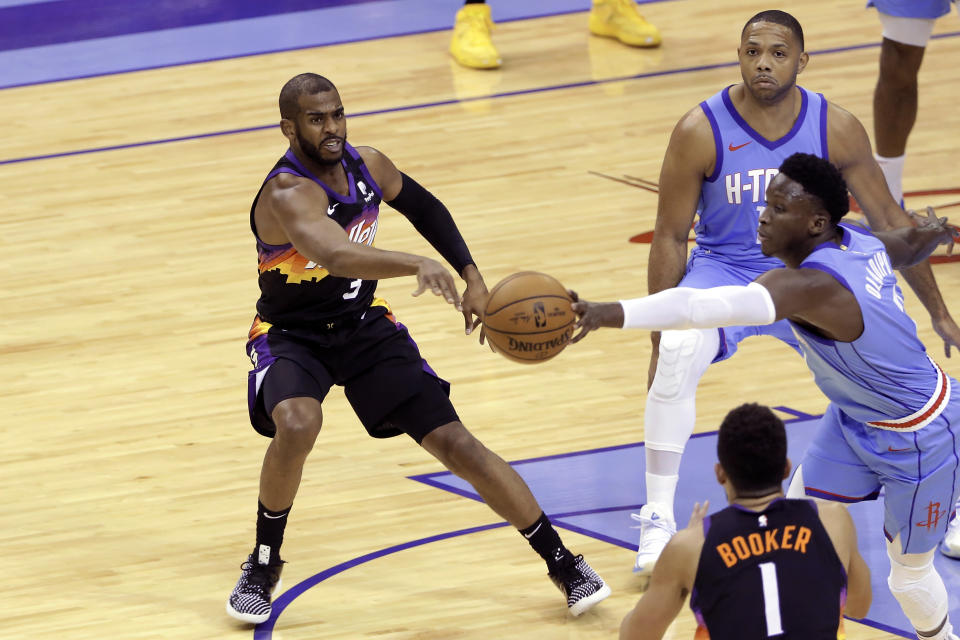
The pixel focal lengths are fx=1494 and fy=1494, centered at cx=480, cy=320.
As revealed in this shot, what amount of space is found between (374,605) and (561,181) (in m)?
4.22

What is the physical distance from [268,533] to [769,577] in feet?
6.42

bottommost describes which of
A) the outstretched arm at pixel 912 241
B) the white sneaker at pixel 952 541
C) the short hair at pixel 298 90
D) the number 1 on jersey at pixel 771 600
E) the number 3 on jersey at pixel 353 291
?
the white sneaker at pixel 952 541

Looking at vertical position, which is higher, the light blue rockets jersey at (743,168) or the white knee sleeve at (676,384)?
the light blue rockets jersey at (743,168)

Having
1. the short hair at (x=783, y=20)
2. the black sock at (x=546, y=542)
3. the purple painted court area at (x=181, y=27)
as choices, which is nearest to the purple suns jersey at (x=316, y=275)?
the black sock at (x=546, y=542)

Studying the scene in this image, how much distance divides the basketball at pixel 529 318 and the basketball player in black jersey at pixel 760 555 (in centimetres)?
91

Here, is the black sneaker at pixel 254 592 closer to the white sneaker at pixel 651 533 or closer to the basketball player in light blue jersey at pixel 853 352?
the white sneaker at pixel 651 533

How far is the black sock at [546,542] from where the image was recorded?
174 inches

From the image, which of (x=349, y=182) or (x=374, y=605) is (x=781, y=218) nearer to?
(x=349, y=182)

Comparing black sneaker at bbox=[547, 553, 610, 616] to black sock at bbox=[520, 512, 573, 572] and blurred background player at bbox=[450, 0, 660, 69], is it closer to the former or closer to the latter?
black sock at bbox=[520, 512, 573, 572]

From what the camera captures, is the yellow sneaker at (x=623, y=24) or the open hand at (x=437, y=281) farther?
the yellow sneaker at (x=623, y=24)

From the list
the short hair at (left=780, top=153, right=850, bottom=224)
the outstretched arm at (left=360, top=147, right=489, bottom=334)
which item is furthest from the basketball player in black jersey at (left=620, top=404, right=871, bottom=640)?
the outstretched arm at (left=360, top=147, right=489, bottom=334)

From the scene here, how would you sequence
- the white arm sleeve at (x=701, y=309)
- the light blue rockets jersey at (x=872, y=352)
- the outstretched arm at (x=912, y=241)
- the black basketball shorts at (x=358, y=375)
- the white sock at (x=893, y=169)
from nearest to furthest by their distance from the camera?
the white arm sleeve at (x=701, y=309), the light blue rockets jersey at (x=872, y=352), the outstretched arm at (x=912, y=241), the black basketball shorts at (x=358, y=375), the white sock at (x=893, y=169)

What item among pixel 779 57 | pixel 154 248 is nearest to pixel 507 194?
pixel 154 248

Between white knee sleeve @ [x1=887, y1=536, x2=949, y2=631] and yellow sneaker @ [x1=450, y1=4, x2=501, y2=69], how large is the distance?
7073mm
